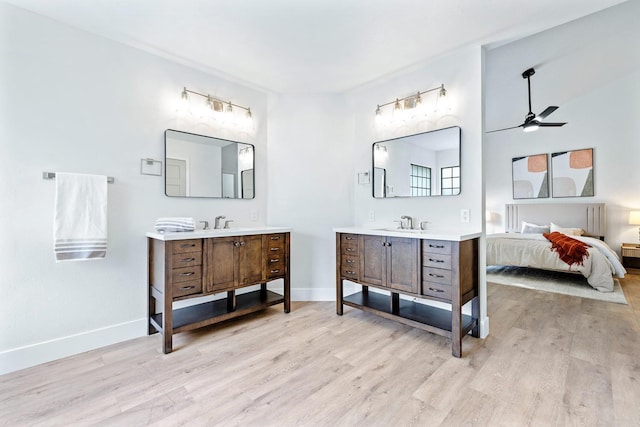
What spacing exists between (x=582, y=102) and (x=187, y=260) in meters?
7.31

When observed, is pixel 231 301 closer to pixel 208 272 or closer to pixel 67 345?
pixel 208 272

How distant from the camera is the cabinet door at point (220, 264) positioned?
233cm

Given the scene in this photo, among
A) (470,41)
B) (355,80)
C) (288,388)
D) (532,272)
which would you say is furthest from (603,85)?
(288,388)

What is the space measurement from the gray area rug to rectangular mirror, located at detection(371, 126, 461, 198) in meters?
2.46

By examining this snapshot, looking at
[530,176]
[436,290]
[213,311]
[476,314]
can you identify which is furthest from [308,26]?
[530,176]

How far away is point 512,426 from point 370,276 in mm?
1410

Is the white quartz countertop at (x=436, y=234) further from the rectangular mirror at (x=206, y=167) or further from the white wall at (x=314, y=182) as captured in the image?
the rectangular mirror at (x=206, y=167)

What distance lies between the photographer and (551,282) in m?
4.12

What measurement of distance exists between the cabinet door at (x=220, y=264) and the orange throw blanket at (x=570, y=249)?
4.53m

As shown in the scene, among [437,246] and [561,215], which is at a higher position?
[561,215]

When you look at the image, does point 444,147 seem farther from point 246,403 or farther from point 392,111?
point 246,403

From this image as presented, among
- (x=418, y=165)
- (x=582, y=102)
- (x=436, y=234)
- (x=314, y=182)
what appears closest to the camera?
(x=436, y=234)

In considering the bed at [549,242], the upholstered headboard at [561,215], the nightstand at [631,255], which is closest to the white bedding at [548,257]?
the bed at [549,242]

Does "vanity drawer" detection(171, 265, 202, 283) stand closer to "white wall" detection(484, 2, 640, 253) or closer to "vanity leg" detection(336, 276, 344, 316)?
"vanity leg" detection(336, 276, 344, 316)
